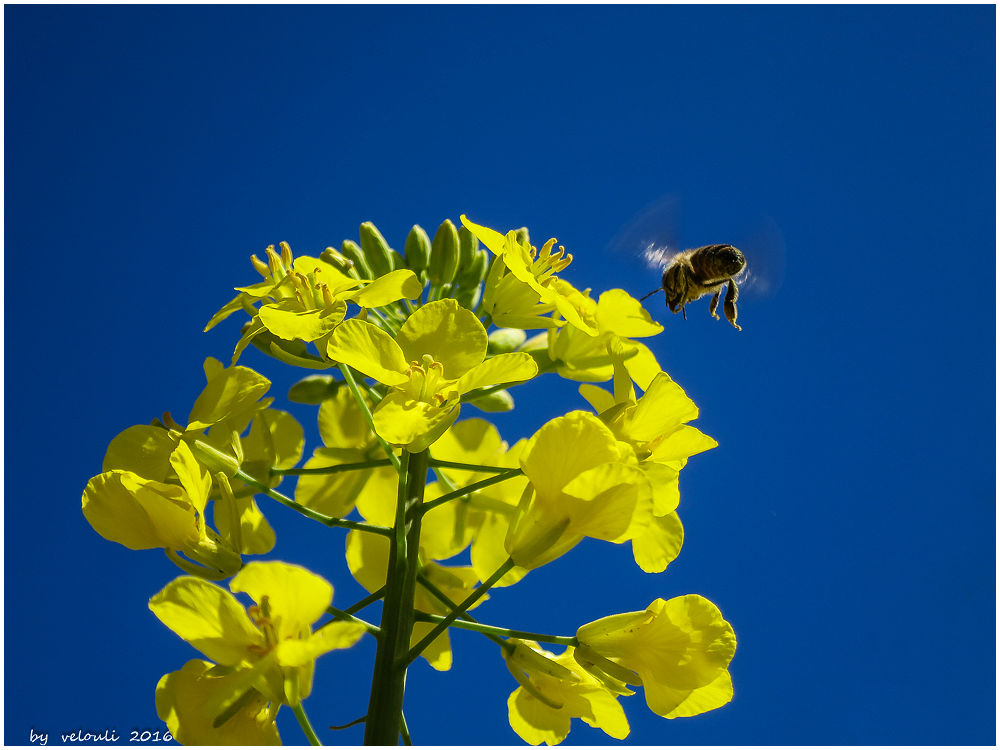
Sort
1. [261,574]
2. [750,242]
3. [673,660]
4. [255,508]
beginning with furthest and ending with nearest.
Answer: [750,242] → [255,508] → [673,660] → [261,574]

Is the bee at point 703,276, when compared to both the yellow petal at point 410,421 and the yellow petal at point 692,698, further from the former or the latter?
the yellow petal at point 692,698

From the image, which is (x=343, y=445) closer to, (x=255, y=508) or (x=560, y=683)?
(x=255, y=508)

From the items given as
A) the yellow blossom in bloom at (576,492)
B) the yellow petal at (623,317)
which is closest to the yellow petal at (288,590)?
the yellow blossom in bloom at (576,492)

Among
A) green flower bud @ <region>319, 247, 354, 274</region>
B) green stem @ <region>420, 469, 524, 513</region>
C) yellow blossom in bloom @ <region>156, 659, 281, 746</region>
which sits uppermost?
green flower bud @ <region>319, 247, 354, 274</region>

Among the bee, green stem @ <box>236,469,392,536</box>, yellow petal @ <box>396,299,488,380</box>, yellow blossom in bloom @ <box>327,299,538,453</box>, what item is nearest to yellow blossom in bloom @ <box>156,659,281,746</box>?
green stem @ <box>236,469,392,536</box>

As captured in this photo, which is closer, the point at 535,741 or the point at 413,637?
the point at 535,741

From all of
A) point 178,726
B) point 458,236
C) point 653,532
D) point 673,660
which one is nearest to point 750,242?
point 458,236

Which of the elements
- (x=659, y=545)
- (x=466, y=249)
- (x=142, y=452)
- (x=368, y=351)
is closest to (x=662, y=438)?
(x=659, y=545)

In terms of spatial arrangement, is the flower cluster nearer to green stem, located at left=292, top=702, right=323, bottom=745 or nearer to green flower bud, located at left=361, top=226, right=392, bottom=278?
green stem, located at left=292, top=702, right=323, bottom=745
